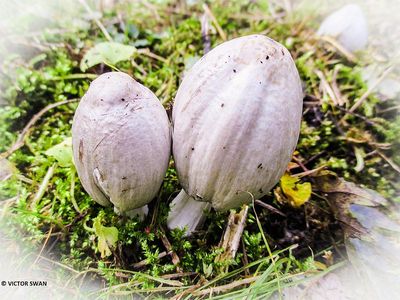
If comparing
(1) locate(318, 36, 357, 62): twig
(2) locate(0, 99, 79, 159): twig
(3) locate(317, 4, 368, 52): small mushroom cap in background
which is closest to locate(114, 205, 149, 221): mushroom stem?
(2) locate(0, 99, 79, 159): twig

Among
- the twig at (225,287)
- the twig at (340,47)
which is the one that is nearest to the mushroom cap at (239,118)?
the twig at (225,287)

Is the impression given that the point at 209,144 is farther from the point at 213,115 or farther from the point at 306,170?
the point at 306,170

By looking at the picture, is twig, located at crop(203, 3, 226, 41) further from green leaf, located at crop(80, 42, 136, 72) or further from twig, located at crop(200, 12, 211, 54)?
green leaf, located at crop(80, 42, 136, 72)

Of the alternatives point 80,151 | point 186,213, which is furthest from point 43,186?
point 186,213

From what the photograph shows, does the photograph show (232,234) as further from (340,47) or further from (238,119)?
(340,47)

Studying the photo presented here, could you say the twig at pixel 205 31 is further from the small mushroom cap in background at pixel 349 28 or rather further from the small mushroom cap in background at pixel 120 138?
the small mushroom cap in background at pixel 120 138

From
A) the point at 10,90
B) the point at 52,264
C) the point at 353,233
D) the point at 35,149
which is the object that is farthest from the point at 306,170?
the point at 10,90
